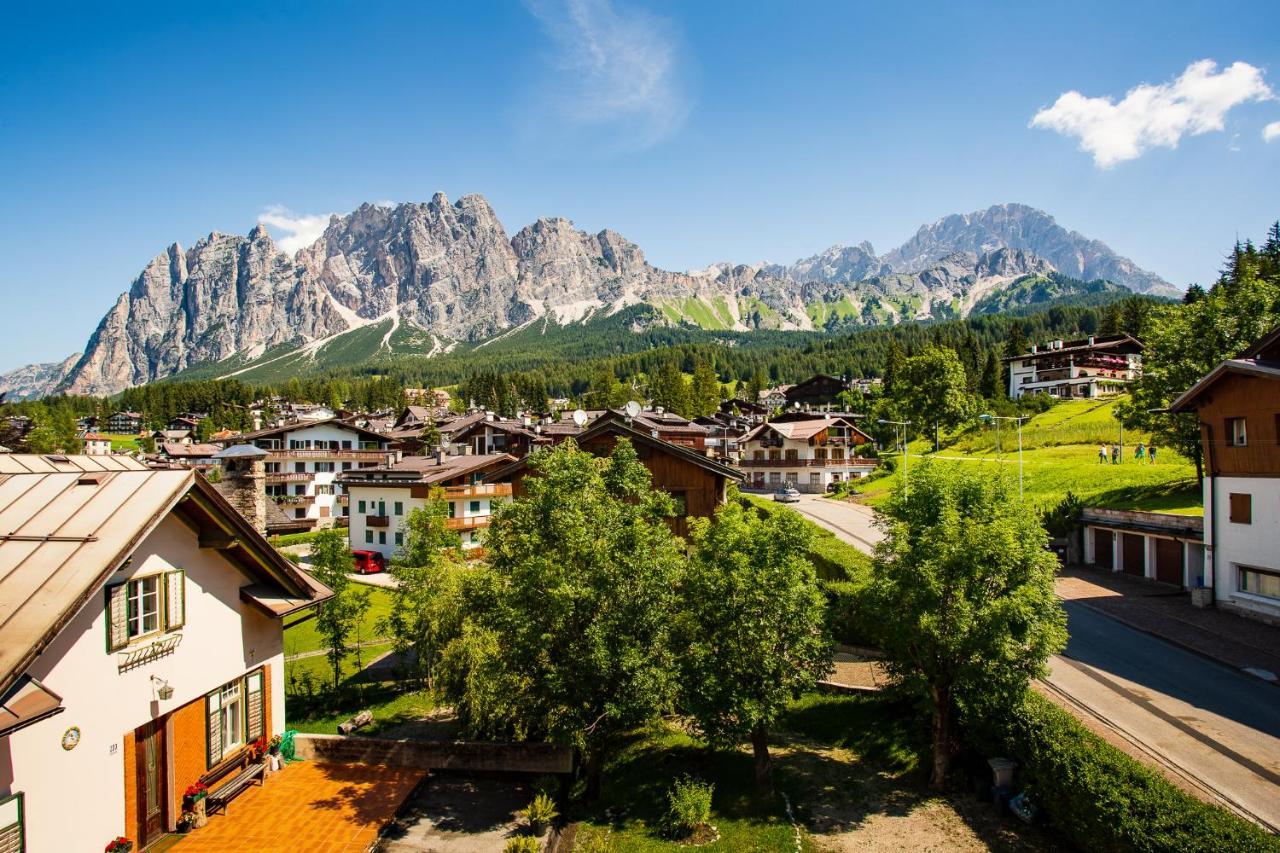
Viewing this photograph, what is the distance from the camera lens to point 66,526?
479 inches

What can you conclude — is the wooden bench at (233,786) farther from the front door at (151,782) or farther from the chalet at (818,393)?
the chalet at (818,393)

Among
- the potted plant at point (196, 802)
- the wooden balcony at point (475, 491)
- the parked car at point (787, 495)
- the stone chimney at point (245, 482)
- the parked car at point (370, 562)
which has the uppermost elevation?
the stone chimney at point (245, 482)

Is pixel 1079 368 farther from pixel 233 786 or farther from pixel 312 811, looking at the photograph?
pixel 233 786

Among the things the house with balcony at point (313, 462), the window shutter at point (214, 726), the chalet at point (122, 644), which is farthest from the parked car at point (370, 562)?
the window shutter at point (214, 726)

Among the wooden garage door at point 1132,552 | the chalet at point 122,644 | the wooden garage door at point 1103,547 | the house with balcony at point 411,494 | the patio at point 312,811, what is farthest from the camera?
the house with balcony at point 411,494

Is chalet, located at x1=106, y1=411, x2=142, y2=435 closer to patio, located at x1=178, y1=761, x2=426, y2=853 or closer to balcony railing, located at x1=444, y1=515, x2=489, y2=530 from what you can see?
balcony railing, located at x1=444, y1=515, x2=489, y2=530

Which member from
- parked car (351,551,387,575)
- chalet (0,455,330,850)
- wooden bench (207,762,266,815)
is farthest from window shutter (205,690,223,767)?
parked car (351,551,387,575)

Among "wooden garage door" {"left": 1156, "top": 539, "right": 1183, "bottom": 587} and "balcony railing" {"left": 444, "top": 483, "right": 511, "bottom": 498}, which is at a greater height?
"balcony railing" {"left": 444, "top": 483, "right": 511, "bottom": 498}

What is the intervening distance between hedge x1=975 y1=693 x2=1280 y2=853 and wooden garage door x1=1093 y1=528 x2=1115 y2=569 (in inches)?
1093

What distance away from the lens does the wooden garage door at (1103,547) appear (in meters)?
38.8

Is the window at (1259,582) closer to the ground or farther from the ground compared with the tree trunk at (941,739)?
farther from the ground

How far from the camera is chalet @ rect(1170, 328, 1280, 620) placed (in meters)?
27.2

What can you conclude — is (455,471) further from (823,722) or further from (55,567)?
(55,567)

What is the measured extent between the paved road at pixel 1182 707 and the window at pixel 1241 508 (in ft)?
22.7
